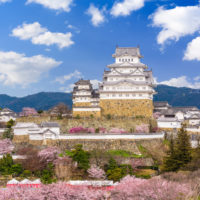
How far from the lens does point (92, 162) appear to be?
3125 cm

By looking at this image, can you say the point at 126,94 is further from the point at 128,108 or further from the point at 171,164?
the point at 171,164

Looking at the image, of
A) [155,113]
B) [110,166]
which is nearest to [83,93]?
[155,113]

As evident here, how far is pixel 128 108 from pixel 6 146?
17.5 metres

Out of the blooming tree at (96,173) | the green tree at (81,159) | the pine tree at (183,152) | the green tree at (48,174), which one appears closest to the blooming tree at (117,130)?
the green tree at (81,159)

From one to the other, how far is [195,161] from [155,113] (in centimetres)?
1834

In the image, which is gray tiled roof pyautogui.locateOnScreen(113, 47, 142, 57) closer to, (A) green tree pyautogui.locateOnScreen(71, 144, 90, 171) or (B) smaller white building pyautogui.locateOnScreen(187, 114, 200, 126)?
(B) smaller white building pyautogui.locateOnScreen(187, 114, 200, 126)

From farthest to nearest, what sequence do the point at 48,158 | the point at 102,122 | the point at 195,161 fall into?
1. the point at 102,122
2. the point at 48,158
3. the point at 195,161

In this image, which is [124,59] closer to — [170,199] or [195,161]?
[195,161]

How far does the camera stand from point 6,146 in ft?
115

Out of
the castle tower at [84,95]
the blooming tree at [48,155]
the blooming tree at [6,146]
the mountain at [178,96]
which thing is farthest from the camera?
the mountain at [178,96]

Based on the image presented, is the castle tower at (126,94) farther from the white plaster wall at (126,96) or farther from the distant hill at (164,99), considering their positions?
the distant hill at (164,99)

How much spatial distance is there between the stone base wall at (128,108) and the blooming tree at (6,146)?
13753 millimetres

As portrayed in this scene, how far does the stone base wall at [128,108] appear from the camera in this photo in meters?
43.4

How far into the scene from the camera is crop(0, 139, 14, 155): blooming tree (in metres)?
34.2
